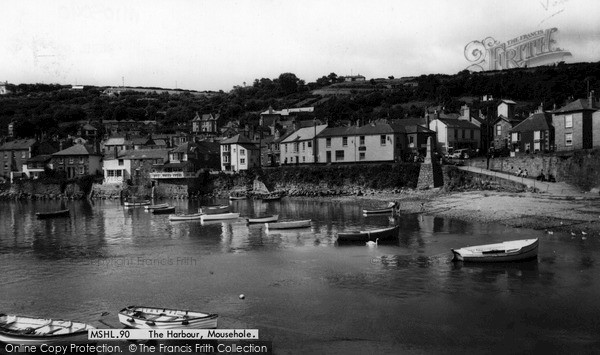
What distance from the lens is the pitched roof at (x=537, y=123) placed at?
6786cm

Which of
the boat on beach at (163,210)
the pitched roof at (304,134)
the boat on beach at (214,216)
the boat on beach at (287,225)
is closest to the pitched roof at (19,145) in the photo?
the pitched roof at (304,134)

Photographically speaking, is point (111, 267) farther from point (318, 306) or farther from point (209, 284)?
point (318, 306)

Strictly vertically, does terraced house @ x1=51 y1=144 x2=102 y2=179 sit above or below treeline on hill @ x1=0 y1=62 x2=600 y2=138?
below

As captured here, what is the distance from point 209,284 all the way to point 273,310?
A: 5.79 m

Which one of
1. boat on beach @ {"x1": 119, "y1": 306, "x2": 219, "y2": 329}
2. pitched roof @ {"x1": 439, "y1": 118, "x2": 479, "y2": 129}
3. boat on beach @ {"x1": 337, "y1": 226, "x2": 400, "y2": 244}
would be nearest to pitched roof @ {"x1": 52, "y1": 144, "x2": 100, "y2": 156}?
pitched roof @ {"x1": 439, "y1": 118, "x2": 479, "y2": 129}

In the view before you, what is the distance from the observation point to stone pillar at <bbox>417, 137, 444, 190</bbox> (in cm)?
6625

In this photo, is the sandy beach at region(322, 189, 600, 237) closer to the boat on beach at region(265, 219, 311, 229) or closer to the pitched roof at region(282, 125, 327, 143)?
the boat on beach at region(265, 219, 311, 229)

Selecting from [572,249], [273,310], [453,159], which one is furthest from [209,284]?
[453,159]

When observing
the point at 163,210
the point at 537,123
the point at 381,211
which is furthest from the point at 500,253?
the point at 537,123

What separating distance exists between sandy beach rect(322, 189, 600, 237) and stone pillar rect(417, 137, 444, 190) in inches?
154

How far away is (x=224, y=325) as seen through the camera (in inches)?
790

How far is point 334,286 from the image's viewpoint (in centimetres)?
2561

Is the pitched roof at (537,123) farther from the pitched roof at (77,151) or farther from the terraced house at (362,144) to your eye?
the pitched roof at (77,151)

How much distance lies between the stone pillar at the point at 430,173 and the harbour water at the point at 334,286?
22035 mm
